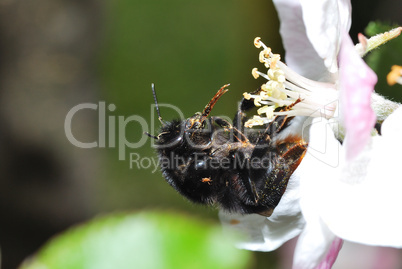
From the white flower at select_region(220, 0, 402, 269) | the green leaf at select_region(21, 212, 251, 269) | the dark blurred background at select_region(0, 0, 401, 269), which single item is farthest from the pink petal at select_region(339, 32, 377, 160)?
the dark blurred background at select_region(0, 0, 401, 269)

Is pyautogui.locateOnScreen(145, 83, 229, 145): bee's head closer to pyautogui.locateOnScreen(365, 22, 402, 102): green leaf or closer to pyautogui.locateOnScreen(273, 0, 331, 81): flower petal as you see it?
pyautogui.locateOnScreen(273, 0, 331, 81): flower petal

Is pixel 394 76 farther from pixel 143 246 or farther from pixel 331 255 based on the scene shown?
pixel 143 246

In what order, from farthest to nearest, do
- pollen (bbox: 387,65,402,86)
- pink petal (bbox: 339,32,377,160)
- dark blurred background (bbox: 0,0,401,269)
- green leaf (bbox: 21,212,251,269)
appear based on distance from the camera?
dark blurred background (bbox: 0,0,401,269) < green leaf (bbox: 21,212,251,269) < pollen (bbox: 387,65,402,86) < pink petal (bbox: 339,32,377,160)

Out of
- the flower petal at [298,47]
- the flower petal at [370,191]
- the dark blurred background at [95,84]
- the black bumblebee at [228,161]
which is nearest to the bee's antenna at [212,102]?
the black bumblebee at [228,161]

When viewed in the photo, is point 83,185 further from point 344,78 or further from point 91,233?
point 344,78

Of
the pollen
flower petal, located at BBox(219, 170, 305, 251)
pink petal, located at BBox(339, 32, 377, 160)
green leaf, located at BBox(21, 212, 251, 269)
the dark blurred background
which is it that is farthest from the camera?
the dark blurred background

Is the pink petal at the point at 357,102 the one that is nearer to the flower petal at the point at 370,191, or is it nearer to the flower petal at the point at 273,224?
the flower petal at the point at 370,191
